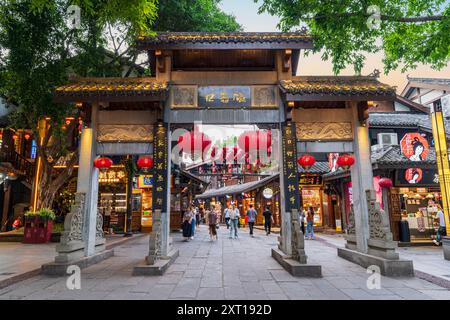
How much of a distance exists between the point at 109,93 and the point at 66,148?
28.1 ft

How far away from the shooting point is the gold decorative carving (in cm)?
890

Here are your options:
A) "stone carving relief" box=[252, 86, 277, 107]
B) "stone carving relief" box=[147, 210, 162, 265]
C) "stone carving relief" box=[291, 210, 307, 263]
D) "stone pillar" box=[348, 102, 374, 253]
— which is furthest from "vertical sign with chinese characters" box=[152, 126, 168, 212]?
"stone pillar" box=[348, 102, 374, 253]

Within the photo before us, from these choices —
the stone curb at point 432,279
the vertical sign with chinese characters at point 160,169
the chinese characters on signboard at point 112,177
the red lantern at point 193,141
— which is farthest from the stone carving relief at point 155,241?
the chinese characters on signboard at point 112,177

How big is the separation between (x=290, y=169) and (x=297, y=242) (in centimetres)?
217

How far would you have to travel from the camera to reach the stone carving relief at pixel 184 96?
9.16 metres

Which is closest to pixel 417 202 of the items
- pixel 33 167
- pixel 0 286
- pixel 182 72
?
pixel 182 72

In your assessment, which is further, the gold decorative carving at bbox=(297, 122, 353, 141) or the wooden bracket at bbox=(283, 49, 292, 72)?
the wooden bracket at bbox=(283, 49, 292, 72)

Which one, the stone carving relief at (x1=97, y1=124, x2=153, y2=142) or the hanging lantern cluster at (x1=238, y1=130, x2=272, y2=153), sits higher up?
the hanging lantern cluster at (x1=238, y1=130, x2=272, y2=153)

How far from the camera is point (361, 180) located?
866 cm

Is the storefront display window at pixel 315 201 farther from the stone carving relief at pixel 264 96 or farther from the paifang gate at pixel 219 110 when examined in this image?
the stone carving relief at pixel 264 96

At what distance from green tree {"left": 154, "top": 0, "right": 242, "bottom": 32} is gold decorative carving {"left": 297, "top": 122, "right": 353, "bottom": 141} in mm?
9739

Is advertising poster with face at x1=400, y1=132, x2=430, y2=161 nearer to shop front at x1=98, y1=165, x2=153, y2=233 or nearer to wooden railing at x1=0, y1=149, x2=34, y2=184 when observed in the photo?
shop front at x1=98, y1=165, x2=153, y2=233

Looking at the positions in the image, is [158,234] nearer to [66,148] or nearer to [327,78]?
[327,78]

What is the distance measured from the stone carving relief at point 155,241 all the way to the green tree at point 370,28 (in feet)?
25.2
